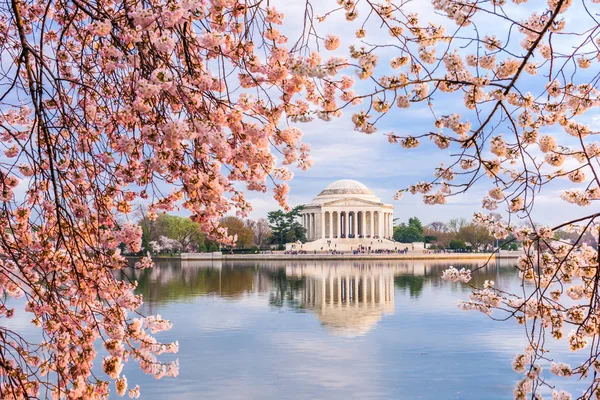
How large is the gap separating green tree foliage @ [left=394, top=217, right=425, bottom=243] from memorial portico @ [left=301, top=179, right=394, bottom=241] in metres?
2.31

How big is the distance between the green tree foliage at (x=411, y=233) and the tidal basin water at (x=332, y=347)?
63821 mm

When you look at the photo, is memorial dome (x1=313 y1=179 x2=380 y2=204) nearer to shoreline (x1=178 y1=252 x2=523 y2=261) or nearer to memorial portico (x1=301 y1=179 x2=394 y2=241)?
memorial portico (x1=301 y1=179 x2=394 y2=241)

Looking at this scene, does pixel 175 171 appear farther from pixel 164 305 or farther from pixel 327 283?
pixel 327 283

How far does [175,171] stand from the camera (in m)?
4.35

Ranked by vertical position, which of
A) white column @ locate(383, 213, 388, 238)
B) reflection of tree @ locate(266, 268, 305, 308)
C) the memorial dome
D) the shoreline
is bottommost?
reflection of tree @ locate(266, 268, 305, 308)

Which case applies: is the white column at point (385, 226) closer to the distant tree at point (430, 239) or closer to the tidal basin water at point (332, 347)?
the distant tree at point (430, 239)

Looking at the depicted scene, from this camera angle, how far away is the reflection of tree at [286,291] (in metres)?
24.3

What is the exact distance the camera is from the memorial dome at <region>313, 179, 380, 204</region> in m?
94.2

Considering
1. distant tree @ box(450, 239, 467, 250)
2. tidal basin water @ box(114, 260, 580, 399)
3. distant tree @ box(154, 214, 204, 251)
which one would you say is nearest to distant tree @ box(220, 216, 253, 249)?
distant tree @ box(154, 214, 204, 251)

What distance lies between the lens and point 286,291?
29.0 m

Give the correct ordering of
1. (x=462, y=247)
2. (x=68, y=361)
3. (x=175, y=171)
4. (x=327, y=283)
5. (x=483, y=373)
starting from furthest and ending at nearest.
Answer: (x=462, y=247) → (x=327, y=283) → (x=483, y=373) → (x=68, y=361) → (x=175, y=171)

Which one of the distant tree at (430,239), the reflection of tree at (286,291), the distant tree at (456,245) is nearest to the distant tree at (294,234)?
the distant tree at (456,245)

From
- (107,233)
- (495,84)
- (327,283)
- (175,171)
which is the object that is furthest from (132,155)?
(327,283)

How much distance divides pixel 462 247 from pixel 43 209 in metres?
76.6
